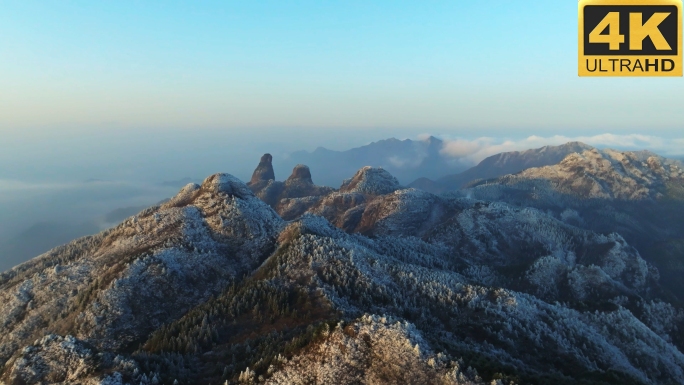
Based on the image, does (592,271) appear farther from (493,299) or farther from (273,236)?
(273,236)

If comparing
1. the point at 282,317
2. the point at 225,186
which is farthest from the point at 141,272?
the point at 225,186

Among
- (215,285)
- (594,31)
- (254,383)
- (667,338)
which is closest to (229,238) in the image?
(215,285)

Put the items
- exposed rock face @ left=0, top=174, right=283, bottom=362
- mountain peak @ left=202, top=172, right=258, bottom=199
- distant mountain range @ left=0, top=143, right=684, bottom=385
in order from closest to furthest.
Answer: distant mountain range @ left=0, top=143, right=684, bottom=385 → exposed rock face @ left=0, top=174, right=283, bottom=362 → mountain peak @ left=202, top=172, right=258, bottom=199

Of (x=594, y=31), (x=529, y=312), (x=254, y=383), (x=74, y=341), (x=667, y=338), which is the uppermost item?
(x=594, y=31)

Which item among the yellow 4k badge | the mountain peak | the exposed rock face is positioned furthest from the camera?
the mountain peak

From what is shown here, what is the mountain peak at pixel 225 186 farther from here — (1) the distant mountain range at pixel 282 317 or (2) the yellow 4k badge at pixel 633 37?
(2) the yellow 4k badge at pixel 633 37

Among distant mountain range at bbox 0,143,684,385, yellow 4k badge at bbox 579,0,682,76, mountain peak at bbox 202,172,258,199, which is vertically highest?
yellow 4k badge at bbox 579,0,682,76

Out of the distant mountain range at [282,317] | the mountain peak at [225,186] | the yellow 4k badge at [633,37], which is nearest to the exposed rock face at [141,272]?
the distant mountain range at [282,317]

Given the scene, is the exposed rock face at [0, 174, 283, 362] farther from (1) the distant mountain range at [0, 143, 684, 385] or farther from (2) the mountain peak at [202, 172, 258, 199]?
(2) the mountain peak at [202, 172, 258, 199]

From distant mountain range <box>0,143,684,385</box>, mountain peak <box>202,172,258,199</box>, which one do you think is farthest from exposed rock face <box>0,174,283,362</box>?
mountain peak <box>202,172,258,199</box>
